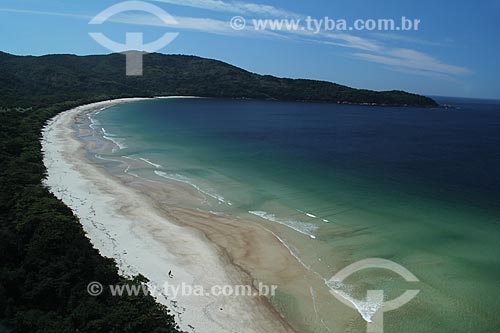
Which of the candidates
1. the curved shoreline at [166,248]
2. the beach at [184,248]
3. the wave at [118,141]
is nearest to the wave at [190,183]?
the beach at [184,248]

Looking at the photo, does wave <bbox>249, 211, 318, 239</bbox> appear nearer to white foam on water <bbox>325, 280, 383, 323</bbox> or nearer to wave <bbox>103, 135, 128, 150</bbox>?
white foam on water <bbox>325, 280, 383, 323</bbox>

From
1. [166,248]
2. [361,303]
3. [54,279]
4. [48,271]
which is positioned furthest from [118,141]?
[361,303]

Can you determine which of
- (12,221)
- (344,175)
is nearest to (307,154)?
(344,175)

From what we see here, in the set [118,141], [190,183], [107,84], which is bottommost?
[190,183]

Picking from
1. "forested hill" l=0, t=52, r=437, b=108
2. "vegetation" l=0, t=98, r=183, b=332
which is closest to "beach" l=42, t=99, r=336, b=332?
"vegetation" l=0, t=98, r=183, b=332

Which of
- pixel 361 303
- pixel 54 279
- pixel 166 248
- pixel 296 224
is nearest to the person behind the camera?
pixel 54 279

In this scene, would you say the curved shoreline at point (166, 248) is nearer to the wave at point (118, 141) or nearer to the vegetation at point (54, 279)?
the vegetation at point (54, 279)

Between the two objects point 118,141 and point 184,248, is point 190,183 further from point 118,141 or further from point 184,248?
point 118,141
